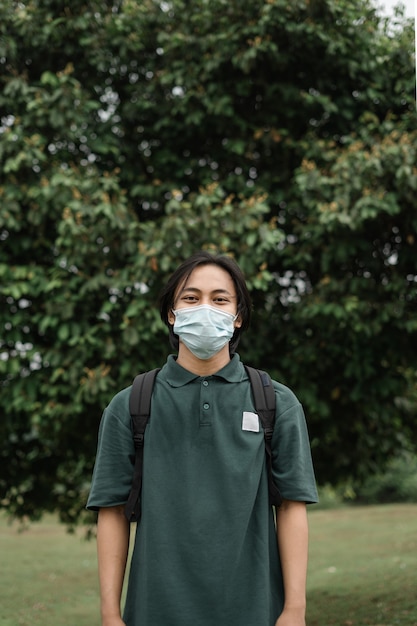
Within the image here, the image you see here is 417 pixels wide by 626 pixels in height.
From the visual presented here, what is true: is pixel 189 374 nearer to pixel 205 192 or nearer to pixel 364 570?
pixel 205 192

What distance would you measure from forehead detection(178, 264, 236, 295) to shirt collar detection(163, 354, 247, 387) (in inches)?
10.9

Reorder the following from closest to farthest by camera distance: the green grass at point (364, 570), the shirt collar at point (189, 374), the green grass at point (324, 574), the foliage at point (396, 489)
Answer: the shirt collar at point (189, 374) < the green grass at point (364, 570) < the green grass at point (324, 574) < the foliage at point (396, 489)

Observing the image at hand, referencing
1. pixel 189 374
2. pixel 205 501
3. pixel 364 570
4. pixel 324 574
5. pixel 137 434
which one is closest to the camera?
pixel 205 501

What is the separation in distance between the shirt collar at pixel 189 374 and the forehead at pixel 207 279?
0.90 ft

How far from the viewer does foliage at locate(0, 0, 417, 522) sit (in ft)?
22.1

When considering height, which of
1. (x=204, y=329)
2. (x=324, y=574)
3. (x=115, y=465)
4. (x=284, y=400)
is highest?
(x=204, y=329)

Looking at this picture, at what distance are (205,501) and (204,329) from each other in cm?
59

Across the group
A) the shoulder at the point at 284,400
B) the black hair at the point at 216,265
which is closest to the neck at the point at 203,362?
the black hair at the point at 216,265

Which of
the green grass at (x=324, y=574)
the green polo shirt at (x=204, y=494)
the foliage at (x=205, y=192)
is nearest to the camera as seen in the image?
the green polo shirt at (x=204, y=494)

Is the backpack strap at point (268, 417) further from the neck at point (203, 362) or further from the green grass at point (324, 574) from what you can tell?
the green grass at point (324, 574)

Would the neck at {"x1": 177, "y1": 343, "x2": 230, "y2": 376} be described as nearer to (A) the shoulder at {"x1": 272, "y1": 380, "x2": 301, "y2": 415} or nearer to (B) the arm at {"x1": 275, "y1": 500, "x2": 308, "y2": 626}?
(A) the shoulder at {"x1": 272, "y1": 380, "x2": 301, "y2": 415}

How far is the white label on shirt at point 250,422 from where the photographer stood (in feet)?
8.61

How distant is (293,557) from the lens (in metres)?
2.62

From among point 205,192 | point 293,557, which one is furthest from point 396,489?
point 293,557
